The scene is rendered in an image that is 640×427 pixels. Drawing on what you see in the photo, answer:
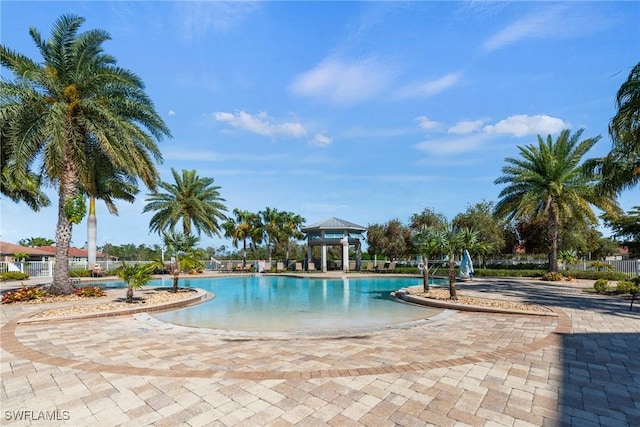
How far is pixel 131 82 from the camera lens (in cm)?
1315

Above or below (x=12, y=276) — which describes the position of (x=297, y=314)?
below

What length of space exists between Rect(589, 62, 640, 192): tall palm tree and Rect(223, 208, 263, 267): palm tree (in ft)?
94.1

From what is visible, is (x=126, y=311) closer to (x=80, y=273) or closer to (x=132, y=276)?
(x=132, y=276)

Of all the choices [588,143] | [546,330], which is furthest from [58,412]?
[588,143]

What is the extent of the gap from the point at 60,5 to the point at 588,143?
27.5 meters

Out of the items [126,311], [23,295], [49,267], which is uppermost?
[49,267]

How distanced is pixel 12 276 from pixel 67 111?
1464 cm

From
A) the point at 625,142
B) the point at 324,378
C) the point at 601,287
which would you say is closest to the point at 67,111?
the point at 324,378

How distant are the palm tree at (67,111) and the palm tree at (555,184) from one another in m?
21.6

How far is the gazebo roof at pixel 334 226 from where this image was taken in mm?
32153

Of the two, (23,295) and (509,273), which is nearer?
(23,295)

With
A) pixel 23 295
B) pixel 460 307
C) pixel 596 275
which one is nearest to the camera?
pixel 460 307

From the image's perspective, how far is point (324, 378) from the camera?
4.57 metres

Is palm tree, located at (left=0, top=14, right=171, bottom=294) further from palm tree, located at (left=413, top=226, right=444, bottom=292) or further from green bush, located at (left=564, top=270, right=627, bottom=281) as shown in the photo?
green bush, located at (left=564, top=270, right=627, bottom=281)
